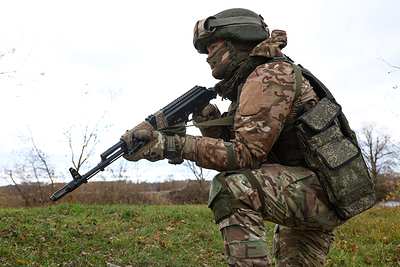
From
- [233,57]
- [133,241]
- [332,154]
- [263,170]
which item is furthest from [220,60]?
[133,241]

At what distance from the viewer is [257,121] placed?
190cm

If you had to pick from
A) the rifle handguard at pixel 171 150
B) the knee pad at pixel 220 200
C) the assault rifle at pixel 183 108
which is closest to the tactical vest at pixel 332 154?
the knee pad at pixel 220 200

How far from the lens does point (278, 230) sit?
2.62 metres

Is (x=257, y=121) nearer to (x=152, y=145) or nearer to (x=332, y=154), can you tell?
(x=332, y=154)

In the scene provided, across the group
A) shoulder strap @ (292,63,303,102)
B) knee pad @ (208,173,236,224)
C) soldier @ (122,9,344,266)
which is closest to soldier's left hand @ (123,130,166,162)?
soldier @ (122,9,344,266)

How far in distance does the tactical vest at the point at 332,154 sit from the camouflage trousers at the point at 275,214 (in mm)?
98

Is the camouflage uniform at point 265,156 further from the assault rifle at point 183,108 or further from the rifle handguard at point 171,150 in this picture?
the assault rifle at point 183,108

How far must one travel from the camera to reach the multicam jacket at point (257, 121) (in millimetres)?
1908

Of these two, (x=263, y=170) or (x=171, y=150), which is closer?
(x=263, y=170)

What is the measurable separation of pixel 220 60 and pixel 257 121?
39.1 inches

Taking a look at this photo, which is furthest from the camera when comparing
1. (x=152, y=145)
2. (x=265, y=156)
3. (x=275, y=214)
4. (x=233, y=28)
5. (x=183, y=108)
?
(x=183, y=108)

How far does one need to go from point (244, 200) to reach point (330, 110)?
1.02m

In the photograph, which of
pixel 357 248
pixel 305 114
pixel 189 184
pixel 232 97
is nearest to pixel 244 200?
pixel 305 114

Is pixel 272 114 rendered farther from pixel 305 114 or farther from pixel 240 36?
pixel 240 36
